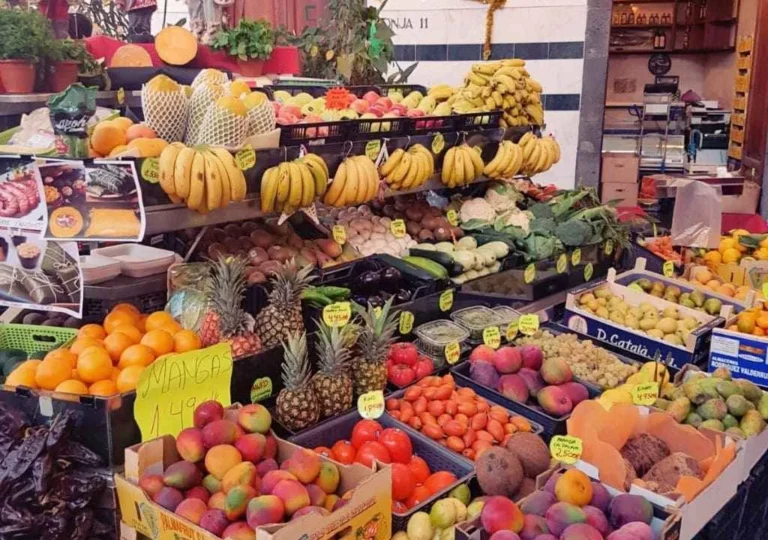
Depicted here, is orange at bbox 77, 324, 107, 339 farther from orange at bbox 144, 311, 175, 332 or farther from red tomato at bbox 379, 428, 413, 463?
red tomato at bbox 379, 428, 413, 463

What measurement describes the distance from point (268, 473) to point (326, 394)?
61 cm

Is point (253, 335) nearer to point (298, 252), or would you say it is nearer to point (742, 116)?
point (298, 252)

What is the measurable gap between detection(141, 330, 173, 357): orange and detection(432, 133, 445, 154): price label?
189 cm

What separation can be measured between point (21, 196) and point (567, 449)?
194 cm

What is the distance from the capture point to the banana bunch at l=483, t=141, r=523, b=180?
4.31m

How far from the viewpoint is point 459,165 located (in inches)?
156

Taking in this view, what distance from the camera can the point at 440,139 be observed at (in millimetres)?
3883

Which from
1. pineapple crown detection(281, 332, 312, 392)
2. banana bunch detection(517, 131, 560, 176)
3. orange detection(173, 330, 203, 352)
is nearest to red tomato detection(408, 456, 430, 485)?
pineapple crown detection(281, 332, 312, 392)

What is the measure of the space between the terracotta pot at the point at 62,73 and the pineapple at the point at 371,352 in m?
3.81

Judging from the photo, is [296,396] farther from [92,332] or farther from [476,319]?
[476,319]

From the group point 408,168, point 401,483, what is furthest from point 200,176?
point 408,168

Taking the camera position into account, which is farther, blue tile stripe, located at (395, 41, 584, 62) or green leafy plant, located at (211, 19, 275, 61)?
blue tile stripe, located at (395, 41, 584, 62)

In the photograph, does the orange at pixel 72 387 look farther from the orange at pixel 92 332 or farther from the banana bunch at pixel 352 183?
the banana bunch at pixel 352 183

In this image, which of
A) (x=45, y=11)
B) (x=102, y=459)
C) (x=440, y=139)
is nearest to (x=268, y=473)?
(x=102, y=459)
